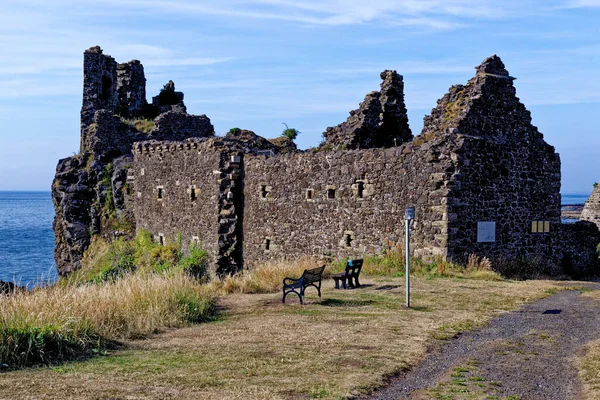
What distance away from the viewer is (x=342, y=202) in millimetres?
23312

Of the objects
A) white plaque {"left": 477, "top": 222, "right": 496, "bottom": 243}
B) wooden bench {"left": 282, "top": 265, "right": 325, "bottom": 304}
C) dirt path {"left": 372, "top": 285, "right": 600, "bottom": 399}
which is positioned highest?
white plaque {"left": 477, "top": 222, "right": 496, "bottom": 243}

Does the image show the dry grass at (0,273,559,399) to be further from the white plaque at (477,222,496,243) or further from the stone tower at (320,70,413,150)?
the stone tower at (320,70,413,150)

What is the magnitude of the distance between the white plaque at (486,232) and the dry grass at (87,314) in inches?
340

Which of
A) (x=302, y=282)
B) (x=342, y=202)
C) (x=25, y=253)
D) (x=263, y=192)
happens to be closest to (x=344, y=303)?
(x=302, y=282)

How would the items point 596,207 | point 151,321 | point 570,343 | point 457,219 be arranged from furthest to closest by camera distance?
1. point 596,207
2. point 457,219
3. point 151,321
4. point 570,343

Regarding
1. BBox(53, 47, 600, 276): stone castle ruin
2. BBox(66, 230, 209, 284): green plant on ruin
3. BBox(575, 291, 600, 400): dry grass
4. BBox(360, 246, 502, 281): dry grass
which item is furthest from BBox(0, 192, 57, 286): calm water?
BBox(575, 291, 600, 400): dry grass

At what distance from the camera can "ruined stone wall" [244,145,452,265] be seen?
21.1 m

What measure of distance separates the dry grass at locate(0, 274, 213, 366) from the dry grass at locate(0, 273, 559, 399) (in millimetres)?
515

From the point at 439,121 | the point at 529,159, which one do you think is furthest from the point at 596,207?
the point at 439,121

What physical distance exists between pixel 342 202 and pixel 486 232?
4.40 meters

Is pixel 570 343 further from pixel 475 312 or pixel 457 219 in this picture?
pixel 457 219

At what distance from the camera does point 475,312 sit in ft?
49.6

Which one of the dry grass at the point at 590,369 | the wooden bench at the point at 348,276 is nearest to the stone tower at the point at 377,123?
the wooden bench at the point at 348,276

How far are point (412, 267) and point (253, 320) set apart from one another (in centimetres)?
756
